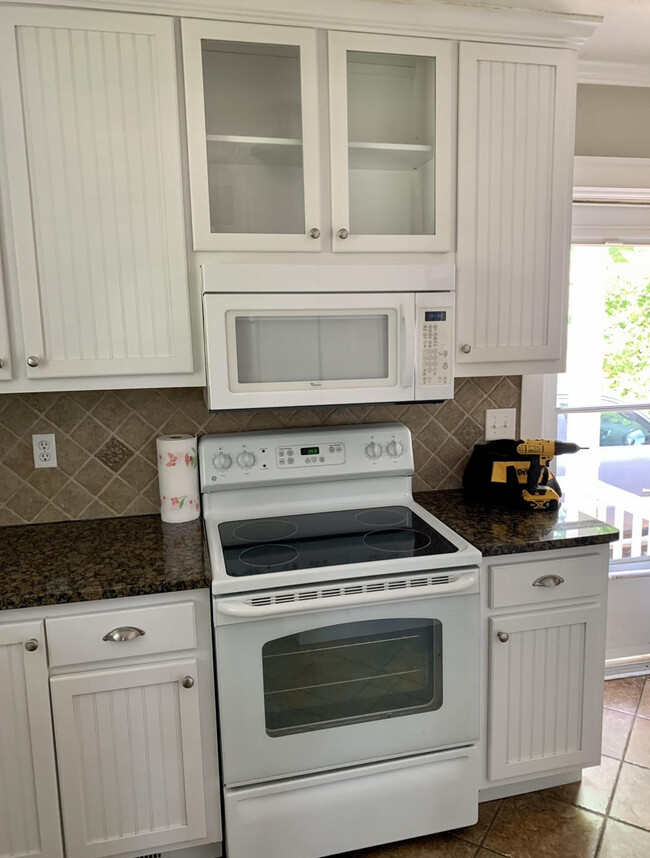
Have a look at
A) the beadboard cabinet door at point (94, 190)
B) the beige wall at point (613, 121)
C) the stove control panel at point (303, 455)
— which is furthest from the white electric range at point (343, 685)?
the beige wall at point (613, 121)

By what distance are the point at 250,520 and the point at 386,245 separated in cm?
94

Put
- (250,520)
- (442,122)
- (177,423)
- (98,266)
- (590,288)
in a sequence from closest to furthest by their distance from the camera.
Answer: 1. (98,266)
2. (442,122)
3. (250,520)
4. (177,423)
5. (590,288)

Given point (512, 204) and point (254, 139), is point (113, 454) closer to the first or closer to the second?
point (254, 139)

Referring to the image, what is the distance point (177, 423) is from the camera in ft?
6.88

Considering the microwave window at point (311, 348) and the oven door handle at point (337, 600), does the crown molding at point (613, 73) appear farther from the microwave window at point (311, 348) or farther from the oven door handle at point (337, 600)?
the oven door handle at point (337, 600)

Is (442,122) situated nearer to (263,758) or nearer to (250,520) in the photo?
(250,520)

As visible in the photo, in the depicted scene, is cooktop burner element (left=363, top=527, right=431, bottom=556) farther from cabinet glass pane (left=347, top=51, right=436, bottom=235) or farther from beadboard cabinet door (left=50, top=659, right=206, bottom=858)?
cabinet glass pane (left=347, top=51, right=436, bottom=235)

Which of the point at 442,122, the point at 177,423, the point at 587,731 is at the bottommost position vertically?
the point at 587,731

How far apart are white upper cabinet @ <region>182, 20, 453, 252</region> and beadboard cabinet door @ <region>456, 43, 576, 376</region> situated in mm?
91

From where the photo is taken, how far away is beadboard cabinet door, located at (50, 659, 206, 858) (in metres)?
1.56

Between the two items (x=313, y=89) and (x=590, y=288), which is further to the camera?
(x=590, y=288)

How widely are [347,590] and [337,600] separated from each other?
36 millimetres

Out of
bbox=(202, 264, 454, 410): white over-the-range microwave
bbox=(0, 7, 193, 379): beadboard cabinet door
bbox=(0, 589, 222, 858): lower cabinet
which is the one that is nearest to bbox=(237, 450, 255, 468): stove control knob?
bbox=(202, 264, 454, 410): white over-the-range microwave

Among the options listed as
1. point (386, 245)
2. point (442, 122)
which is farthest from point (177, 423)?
point (442, 122)
